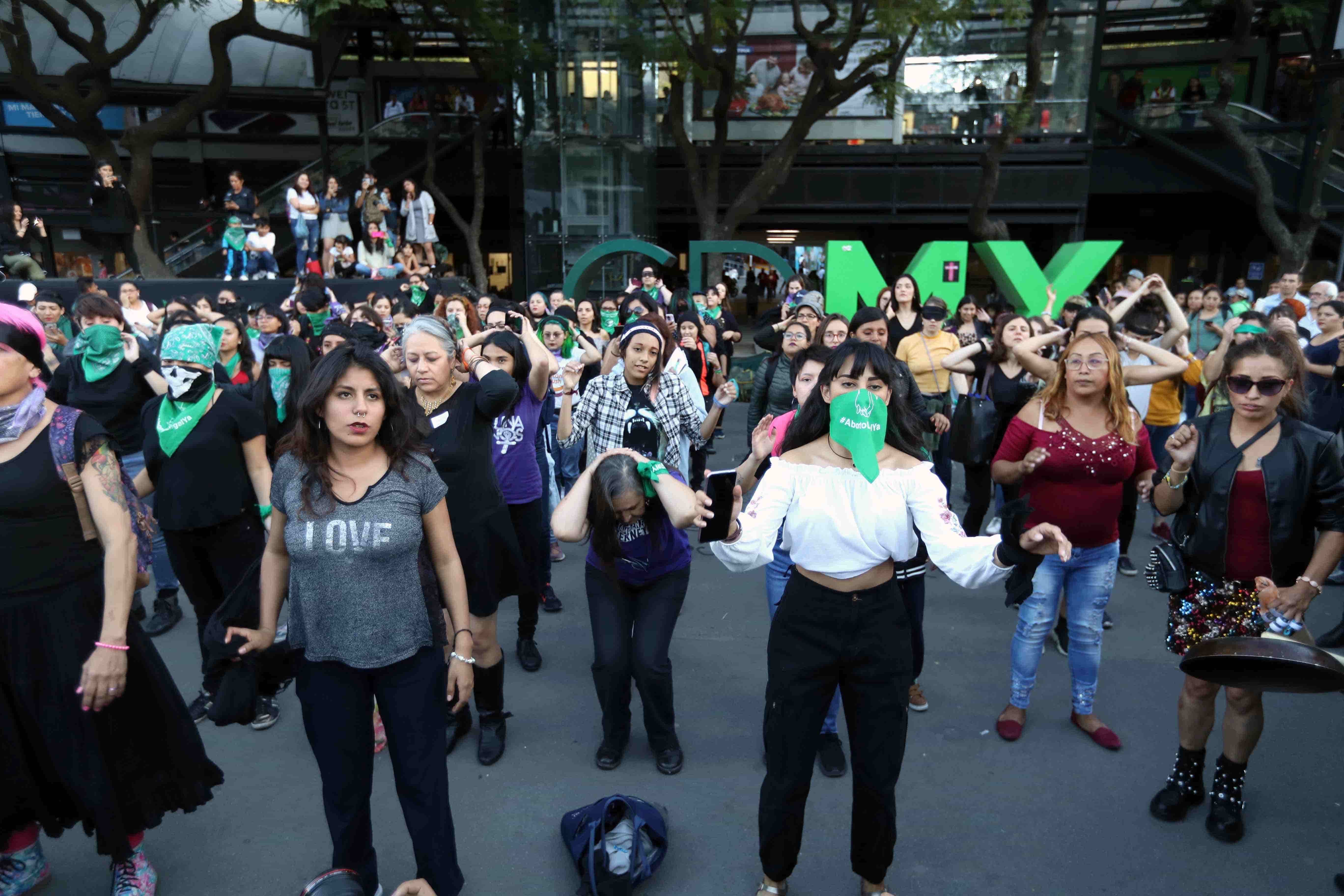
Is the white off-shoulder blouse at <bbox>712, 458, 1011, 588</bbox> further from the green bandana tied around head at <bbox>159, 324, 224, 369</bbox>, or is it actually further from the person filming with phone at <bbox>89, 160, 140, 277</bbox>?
the person filming with phone at <bbox>89, 160, 140, 277</bbox>

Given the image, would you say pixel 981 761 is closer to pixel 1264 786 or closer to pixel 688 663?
pixel 1264 786

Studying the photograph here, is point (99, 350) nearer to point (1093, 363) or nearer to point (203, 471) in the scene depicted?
point (203, 471)

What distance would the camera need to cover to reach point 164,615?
17.9 ft

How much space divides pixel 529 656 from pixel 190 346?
2.36 metres

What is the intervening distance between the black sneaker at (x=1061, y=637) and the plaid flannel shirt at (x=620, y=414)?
8.21 ft

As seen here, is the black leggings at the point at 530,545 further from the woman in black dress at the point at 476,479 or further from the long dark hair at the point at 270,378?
the long dark hair at the point at 270,378

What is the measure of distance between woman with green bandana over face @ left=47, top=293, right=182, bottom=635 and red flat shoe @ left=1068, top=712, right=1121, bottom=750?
498 cm

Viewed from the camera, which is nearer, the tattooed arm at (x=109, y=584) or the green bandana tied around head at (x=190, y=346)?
the tattooed arm at (x=109, y=584)

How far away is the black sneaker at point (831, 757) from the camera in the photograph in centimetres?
383

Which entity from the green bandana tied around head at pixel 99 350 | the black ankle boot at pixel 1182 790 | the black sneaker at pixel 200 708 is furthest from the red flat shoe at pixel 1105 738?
the green bandana tied around head at pixel 99 350

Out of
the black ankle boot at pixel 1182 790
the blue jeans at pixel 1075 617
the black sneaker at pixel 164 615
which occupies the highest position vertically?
the blue jeans at pixel 1075 617

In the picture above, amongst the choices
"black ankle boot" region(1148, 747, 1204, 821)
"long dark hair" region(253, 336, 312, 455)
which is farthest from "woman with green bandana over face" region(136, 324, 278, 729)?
"black ankle boot" region(1148, 747, 1204, 821)

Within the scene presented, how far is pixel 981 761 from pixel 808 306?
3.86 metres

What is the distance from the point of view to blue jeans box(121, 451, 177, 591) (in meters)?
5.37
